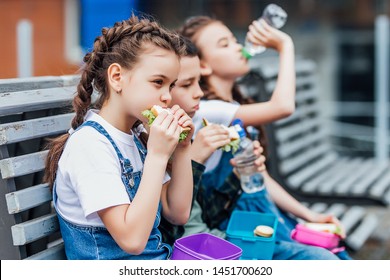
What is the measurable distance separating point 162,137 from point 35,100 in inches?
21.6

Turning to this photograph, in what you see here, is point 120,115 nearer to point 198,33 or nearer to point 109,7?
point 198,33

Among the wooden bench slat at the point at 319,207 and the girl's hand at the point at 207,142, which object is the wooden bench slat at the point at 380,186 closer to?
the wooden bench slat at the point at 319,207

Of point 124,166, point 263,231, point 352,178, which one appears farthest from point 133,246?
point 352,178

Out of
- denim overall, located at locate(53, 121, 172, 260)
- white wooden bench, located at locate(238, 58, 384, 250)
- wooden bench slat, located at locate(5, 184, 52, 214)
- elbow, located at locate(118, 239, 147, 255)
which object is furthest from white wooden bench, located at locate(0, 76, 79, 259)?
white wooden bench, located at locate(238, 58, 384, 250)

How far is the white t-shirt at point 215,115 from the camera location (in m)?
3.03

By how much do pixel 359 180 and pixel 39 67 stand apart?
21.4ft

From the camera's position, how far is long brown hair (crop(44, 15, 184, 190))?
2262 mm

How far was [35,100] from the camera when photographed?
242cm

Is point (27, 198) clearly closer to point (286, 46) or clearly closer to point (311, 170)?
point (286, 46)

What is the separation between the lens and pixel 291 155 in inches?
190

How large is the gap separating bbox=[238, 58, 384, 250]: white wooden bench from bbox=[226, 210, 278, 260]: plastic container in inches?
50.1

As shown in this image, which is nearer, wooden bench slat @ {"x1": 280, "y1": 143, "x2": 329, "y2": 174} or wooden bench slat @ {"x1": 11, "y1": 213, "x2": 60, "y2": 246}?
wooden bench slat @ {"x1": 11, "y1": 213, "x2": 60, "y2": 246}

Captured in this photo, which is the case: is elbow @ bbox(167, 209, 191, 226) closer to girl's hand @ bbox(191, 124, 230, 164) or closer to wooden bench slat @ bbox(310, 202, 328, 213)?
girl's hand @ bbox(191, 124, 230, 164)
